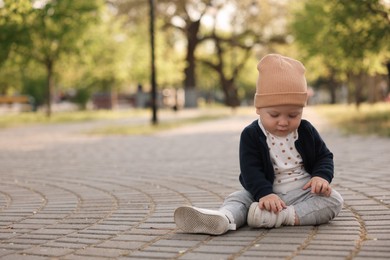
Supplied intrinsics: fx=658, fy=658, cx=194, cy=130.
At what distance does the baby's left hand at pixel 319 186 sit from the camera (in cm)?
436

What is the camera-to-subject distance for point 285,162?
4.54 metres

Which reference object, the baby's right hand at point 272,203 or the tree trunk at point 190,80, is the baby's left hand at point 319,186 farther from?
the tree trunk at point 190,80

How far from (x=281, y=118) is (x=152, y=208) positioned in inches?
57.3

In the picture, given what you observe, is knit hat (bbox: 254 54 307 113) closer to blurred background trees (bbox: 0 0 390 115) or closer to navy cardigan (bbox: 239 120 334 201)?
navy cardigan (bbox: 239 120 334 201)

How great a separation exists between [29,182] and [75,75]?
3490cm

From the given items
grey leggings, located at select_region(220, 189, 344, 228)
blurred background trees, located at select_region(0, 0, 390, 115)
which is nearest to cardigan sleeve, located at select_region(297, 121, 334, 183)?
grey leggings, located at select_region(220, 189, 344, 228)

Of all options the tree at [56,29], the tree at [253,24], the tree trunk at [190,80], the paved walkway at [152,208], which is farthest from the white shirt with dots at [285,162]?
the tree trunk at [190,80]

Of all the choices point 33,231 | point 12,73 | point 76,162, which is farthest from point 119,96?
point 33,231

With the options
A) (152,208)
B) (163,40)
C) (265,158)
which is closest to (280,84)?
(265,158)

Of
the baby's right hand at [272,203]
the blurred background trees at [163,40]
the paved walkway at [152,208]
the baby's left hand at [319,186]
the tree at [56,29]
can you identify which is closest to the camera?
the paved walkway at [152,208]

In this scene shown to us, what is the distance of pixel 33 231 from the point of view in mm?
4430

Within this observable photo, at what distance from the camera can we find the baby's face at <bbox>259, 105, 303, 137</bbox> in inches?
172

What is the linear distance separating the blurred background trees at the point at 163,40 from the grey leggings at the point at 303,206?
21.3ft

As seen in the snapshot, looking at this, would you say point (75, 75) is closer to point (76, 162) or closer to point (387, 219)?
point (76, 162)
